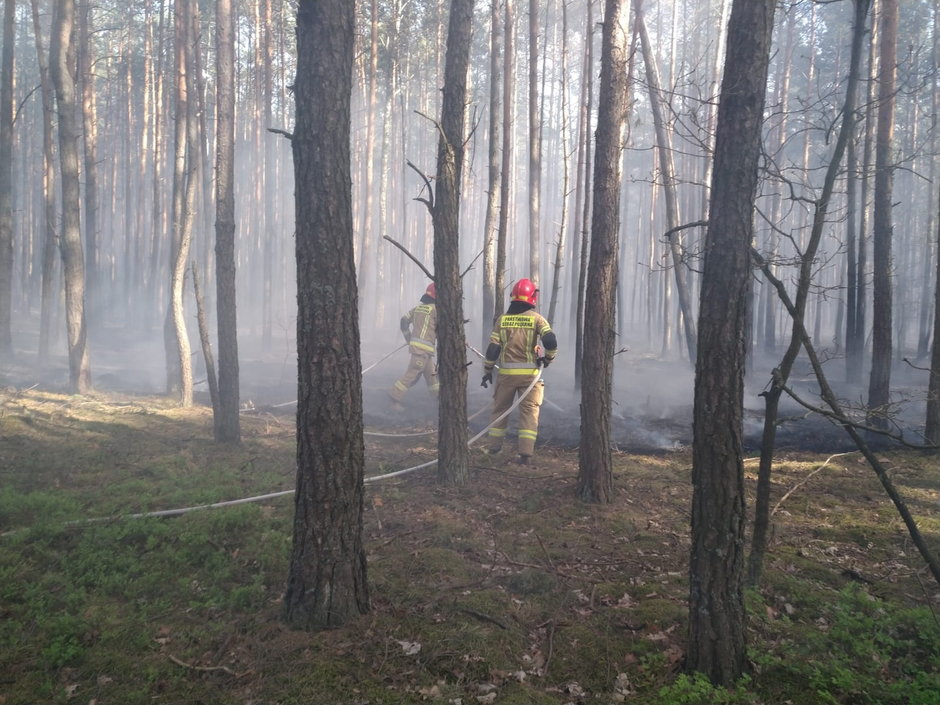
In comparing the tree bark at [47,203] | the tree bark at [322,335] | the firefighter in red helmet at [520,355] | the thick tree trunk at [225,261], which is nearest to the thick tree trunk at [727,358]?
the tree bark at [322,335]

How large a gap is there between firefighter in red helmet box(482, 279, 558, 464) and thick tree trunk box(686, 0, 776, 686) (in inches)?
199

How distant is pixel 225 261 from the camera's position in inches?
343

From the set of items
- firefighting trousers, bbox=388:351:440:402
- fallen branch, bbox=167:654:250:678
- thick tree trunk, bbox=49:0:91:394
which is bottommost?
fallen branch, bbox=167:654:250:678

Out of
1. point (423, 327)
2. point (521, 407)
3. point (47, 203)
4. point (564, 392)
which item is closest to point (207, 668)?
point (521, 407)

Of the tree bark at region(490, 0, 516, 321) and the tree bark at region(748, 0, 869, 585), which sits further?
the tree bark at region(490, 0, 516, 321)

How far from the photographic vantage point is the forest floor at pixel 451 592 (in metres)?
3.56

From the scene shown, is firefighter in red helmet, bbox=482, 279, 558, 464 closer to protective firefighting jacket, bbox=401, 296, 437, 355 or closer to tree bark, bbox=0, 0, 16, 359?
protective firefighting jacket, bbox=401, 296, 437, 355

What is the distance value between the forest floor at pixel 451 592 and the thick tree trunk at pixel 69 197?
5.18 metres

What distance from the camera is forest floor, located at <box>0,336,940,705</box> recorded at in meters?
3.56

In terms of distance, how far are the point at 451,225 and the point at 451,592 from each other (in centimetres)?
Result: 391

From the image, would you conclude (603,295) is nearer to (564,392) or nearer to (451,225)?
(451,225)

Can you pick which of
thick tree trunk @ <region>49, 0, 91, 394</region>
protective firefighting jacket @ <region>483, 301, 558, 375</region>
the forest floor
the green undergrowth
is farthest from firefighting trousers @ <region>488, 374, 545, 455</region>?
thick tree trunk @ <region>49, 0, 91, 394</region>

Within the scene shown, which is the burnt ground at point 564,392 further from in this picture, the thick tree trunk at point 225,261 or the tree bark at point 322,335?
the tree bark at point 322,335

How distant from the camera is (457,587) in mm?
4699
